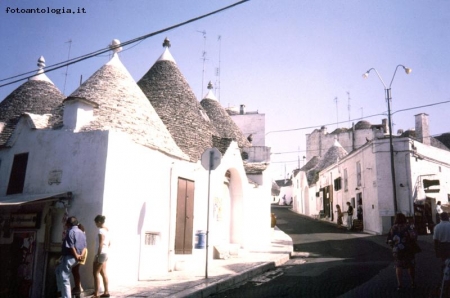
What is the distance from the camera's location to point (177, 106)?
15336mm

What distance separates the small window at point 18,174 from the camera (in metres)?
10.3

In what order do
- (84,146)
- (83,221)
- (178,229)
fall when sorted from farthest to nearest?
(178,229) < (84,146) < (83,221)

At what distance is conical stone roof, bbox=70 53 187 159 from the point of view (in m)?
10.5

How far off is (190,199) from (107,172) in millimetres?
3552

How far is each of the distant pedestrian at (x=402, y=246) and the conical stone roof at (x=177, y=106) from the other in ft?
22.2

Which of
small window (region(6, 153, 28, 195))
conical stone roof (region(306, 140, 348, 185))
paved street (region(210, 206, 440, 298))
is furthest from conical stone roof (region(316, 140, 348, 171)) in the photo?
small window (region(6, 153, 28, 195))

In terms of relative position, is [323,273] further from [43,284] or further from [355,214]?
[355,214]

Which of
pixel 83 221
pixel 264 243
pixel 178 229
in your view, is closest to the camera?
pixel 83 221

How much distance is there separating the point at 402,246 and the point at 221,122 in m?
13.2

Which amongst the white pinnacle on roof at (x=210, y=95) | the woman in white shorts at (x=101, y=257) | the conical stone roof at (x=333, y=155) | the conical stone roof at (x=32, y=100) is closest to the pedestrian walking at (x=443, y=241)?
the woman in white shorts at (x=101, y=257)

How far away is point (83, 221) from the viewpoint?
8.65 m

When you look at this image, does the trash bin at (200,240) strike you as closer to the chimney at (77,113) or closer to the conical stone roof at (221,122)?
the chimney at (77,113)

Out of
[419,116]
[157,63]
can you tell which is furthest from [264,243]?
[419,116]

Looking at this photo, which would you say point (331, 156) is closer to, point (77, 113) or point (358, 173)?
point (358, 173)
